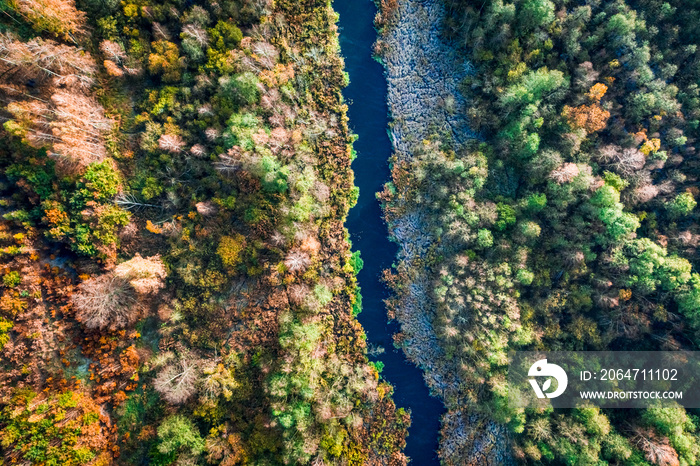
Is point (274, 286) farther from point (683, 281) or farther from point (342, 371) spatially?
point (683, 281)

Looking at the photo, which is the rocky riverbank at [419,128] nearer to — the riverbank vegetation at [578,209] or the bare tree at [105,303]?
the riverbank vegetation at [578,209]

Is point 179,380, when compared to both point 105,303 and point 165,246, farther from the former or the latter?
point 165,246

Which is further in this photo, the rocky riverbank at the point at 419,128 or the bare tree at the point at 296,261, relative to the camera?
the rocky riverbank at the point at 419,128

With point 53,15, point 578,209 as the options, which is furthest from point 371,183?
point 53,15

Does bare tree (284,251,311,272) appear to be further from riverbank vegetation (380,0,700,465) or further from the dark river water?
riverbank vegetation (380,0,700,465)

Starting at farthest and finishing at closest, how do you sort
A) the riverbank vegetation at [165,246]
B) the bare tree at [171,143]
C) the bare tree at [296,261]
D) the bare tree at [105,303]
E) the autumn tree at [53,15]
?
1. the bare tree at [296,261]
2. the bare tree at [171,143]
3. the bare tree at [105,303]
4. the riverbank vegetation at [165,246]
5. the autumn tree at [53,15]

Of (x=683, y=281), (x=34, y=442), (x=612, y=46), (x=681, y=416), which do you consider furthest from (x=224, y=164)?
(x=681, y=416)

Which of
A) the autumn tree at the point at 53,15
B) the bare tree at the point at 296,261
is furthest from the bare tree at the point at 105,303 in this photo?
the autumn tree at the point at 53,15
